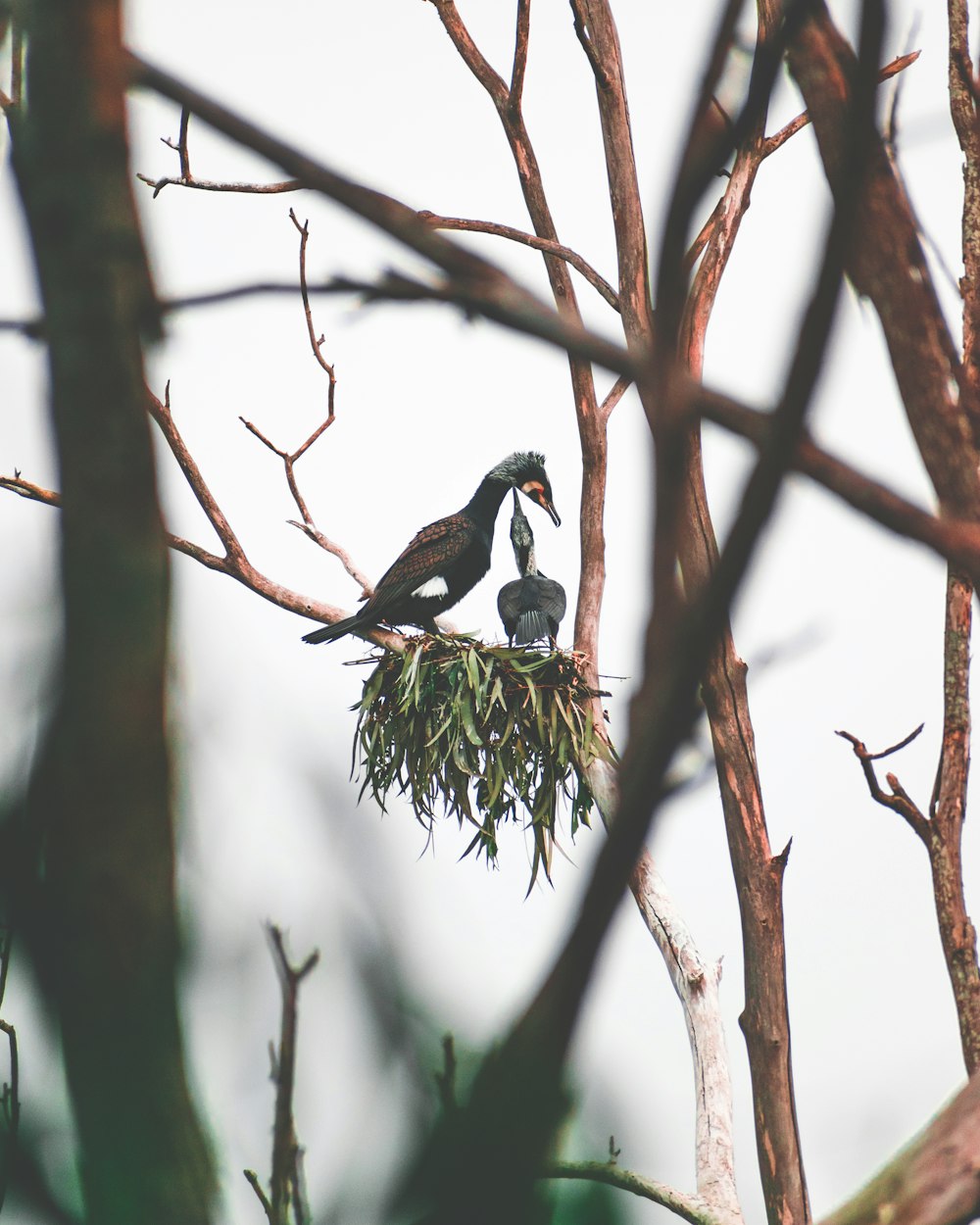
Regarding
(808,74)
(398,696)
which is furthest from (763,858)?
(808,74)

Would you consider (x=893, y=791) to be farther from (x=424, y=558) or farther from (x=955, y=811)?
(x=424, y=558)

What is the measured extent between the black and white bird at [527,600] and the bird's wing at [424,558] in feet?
0.71

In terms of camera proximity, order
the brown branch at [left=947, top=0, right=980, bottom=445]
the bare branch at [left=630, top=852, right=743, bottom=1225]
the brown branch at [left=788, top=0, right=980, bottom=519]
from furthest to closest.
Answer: the bare branch at [left=630, top=852, right=743, bottom=1225] < the brown branch at [left=947, top=0, right=980, bottom=445] < the brown branch at [left=788, top=0, right=980, bottom=519]

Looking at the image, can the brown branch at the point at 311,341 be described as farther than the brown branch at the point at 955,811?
Yes

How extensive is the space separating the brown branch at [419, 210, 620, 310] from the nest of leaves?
1053mm

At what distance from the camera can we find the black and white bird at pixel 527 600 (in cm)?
408

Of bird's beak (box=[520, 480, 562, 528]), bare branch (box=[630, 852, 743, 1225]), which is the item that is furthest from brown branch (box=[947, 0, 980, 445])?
bird's beak (box=[520, 480, 562, 528])

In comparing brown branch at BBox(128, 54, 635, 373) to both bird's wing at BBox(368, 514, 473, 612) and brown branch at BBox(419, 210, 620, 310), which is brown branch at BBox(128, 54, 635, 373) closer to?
brown branch at BBox(419, 210, 620, 310)

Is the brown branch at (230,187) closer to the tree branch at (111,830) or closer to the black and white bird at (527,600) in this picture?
the black and white bird at (527,600)

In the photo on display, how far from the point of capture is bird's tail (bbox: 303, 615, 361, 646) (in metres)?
3.93

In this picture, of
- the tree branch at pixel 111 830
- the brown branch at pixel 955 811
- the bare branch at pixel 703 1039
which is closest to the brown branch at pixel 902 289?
the tree branch at pixel 111 830

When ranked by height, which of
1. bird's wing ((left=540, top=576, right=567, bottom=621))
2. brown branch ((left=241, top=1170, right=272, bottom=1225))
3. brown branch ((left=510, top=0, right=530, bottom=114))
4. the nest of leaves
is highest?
brown branch ((left=510, top=0, right=530, bottom=114))

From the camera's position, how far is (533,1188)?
49cm

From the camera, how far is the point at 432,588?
4.41 m
